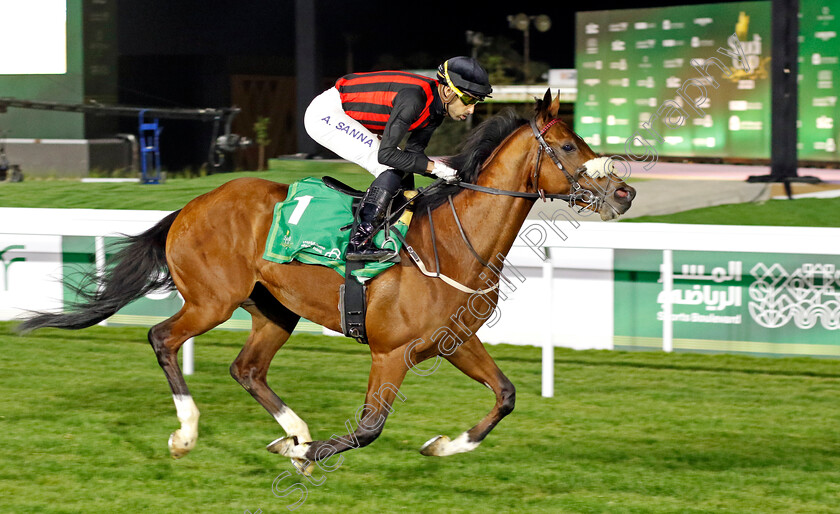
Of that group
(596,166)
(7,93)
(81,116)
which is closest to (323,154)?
(81,116)

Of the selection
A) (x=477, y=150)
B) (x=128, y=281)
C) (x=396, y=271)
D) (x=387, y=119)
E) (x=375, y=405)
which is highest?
(x=387, y=119)

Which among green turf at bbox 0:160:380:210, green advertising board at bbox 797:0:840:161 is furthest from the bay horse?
green advertising board at bbox 797:0:840:161

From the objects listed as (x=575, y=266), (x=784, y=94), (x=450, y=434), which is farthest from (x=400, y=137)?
(x=784, y=94)

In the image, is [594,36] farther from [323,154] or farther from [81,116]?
[81,116]

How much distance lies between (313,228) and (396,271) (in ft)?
1.14

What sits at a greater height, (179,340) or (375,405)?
(179,340)

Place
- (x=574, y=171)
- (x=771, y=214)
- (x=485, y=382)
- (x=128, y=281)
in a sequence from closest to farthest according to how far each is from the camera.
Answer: (x=574, y=171) → (x=485, y=382) → (x=128, y=281) → (x=771, y=214)

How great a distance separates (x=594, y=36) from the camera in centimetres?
811

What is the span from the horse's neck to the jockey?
124mm

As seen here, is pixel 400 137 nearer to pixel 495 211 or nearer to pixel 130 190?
pixel 495 211

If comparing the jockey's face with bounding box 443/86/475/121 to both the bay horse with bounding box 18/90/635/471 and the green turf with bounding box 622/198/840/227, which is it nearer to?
the bay horse with bounding box 18/90/635/471

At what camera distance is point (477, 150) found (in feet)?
11.4

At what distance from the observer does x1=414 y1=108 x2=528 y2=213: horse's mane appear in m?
3.46

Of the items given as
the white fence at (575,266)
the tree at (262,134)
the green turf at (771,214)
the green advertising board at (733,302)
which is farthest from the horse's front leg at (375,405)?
the tree at (262,134)
